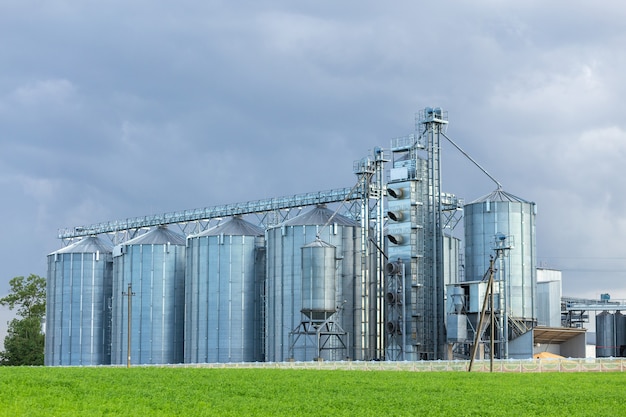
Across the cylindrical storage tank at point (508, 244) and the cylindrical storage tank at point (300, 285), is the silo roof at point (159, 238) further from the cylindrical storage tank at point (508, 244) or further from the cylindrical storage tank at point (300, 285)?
the cylindrical storage tank at point (508, 244)

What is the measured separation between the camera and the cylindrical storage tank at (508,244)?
86.1 m

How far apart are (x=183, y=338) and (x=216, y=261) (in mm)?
10578

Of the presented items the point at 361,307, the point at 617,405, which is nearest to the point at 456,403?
the point at 617,405

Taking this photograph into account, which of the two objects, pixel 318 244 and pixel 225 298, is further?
pixel 225 298

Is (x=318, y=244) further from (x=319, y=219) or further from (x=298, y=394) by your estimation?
(x=298, y=394)

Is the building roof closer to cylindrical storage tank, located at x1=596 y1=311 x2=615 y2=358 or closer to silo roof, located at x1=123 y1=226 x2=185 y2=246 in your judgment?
cylindrical storage tank, located at x1=596 y1=311 x2=615 y2=358

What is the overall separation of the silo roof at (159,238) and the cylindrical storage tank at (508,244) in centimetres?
3743

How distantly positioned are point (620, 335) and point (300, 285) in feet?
140

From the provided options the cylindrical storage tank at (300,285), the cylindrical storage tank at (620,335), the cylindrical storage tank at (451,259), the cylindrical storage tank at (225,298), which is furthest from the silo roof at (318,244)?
the cylindrical storage tank at (620,335)

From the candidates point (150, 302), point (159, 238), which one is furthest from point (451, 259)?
point (159, 238)

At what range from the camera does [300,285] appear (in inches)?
3676

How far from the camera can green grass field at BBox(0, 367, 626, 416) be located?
39.8 metres

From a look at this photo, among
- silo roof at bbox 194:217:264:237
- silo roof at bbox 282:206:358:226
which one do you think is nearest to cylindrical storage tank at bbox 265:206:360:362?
silo roof at bbox 282:206:358:226

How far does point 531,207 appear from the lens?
88.8 meters
